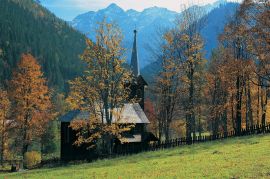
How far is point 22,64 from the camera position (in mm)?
49688

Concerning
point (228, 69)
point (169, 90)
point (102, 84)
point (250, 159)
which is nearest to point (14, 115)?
point (102, 84)

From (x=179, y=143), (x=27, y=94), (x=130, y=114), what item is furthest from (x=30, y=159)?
(x=179, y=143)

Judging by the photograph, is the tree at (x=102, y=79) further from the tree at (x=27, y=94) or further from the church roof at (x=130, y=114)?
the tree at (x=27, y=94)

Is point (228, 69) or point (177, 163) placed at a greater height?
point (228, 69)

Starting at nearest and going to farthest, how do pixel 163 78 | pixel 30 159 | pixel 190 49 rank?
pixel 190 49 → pixel 30 159 → pixel 163 78

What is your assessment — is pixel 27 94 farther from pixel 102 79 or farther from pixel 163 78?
pixel 163 78

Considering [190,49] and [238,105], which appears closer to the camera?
[190,49]

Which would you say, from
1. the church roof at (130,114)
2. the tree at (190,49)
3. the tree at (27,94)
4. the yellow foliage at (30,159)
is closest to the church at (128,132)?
the church roof at (130,114)

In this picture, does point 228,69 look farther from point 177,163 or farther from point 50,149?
point 50,149

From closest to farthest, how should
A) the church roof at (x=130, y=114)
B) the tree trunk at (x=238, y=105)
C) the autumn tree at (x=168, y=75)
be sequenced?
the tree trunk at (x=238, y=105)
the autumn tree at (x=168, y=75)
the church roof at (x=130, y=114)

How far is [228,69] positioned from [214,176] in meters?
25.5

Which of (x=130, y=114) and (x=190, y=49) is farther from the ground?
(x=190, y=49)

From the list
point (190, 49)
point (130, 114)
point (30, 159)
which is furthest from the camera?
point (130, 114)

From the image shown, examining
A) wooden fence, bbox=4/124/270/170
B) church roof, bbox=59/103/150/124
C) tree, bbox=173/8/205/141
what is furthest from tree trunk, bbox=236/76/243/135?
church roof, bbox=59/103/150/124
